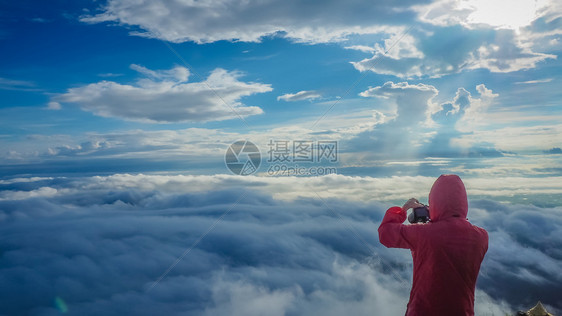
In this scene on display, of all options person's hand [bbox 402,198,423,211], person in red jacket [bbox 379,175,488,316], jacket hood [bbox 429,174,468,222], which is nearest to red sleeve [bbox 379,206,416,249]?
person in red jacket [bbox 379,175,488,316]

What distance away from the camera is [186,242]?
184 metres

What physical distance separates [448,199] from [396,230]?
707mm

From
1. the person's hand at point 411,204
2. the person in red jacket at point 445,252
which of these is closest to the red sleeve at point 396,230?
the person in red jacket at point 445,252

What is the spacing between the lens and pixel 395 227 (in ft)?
12.6

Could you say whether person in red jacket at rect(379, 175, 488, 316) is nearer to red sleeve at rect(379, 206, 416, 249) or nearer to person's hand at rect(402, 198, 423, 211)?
red sleeve at rect(379, 206, 416, 249)

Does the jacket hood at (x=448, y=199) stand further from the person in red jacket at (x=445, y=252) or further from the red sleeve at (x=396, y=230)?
the red sleeve at (x=396, y=230)

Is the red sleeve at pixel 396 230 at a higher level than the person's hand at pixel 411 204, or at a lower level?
lower

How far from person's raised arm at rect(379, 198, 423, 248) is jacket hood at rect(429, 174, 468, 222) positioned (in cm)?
34

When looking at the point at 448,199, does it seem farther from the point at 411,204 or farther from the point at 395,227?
the point at 395,227

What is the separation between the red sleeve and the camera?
370cm

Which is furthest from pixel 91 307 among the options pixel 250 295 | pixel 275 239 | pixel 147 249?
pixel 275 239

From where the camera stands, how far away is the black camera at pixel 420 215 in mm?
4027

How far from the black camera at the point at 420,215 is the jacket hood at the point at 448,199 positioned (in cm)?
9

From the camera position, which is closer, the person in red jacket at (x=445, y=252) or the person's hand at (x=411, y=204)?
the person in red jacket at (x=445, y=252)
